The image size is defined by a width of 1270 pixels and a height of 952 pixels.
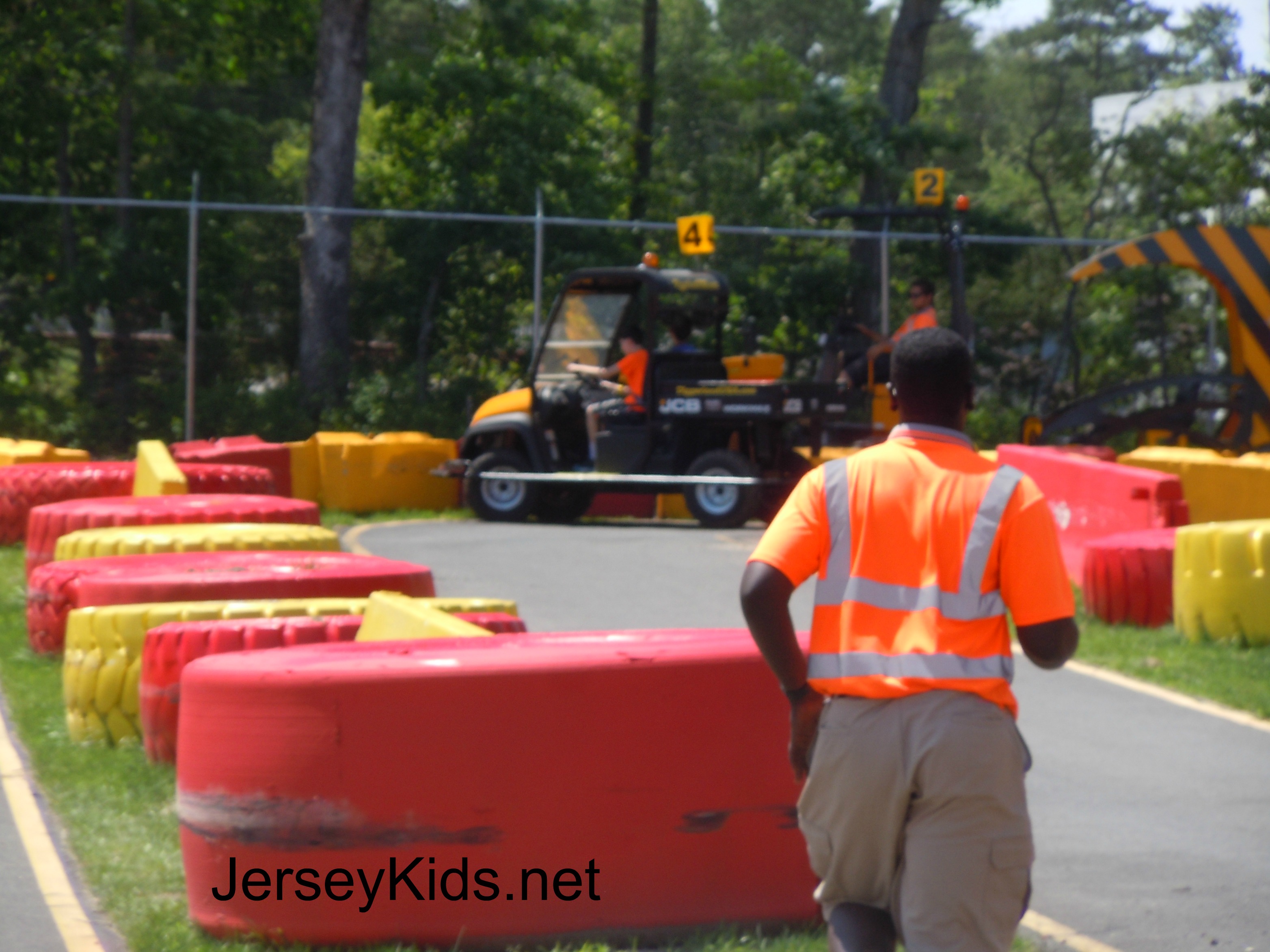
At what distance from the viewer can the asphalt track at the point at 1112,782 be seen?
5.02 m

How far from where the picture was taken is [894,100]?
29047 mm

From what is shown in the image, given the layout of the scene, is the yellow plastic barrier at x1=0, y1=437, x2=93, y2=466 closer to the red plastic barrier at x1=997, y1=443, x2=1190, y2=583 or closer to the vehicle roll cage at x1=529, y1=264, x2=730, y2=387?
the vehicle roll cage at x1=529, y1=264, x2=730, y2=387

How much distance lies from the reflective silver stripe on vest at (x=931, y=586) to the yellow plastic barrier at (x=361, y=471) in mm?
15246

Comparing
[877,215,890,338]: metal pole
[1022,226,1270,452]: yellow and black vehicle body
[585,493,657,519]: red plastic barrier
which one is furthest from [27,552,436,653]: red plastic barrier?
[877,215,890,338]: metal pole

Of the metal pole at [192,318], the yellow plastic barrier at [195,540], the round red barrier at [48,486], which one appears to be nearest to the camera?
the yellow plastic barrier at [195,540]

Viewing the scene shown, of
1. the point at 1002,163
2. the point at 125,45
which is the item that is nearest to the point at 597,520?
the point at 125,45

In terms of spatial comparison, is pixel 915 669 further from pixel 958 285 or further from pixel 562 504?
pixel 958 285

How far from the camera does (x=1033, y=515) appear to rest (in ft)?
11.1

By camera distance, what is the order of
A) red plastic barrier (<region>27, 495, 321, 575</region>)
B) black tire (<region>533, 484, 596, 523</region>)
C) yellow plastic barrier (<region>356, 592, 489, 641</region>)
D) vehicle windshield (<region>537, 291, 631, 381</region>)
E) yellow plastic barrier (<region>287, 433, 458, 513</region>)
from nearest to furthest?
yellow plastic barrier (<region>356, 592, 489, 641</region>), red plastic barrier (<region>27, 495, 321, 575</region>), vehicle windshield (<region>537, 291, 631, 381</region>), black tire (<region>533, 484, 596, 523</region>), yellow plastic barrier (<region>287, 433, 458, 513</region>)

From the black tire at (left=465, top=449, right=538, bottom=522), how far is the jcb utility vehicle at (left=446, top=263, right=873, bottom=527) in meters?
0.01

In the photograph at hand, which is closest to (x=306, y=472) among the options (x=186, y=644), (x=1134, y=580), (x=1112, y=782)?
(x=1134, y=580)

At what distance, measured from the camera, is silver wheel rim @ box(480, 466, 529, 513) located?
57.3 feet

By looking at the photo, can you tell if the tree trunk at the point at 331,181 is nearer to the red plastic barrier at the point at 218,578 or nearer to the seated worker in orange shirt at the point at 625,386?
the seated worker in orange shirt at the point at 625,386

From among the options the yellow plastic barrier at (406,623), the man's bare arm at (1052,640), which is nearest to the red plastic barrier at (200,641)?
the yellow plastic barrier at (406,623)
